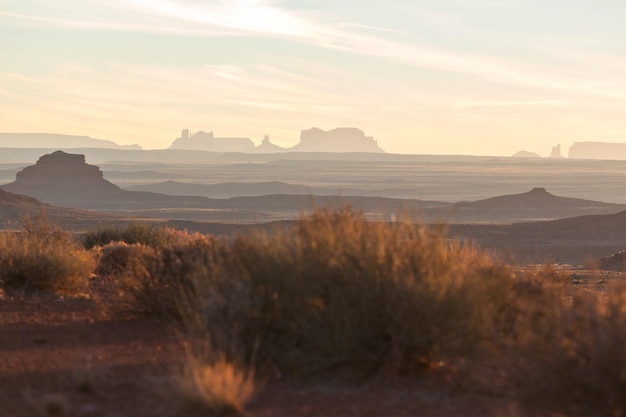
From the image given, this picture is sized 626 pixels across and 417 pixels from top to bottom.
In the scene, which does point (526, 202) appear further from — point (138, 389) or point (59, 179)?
point (138, 389)

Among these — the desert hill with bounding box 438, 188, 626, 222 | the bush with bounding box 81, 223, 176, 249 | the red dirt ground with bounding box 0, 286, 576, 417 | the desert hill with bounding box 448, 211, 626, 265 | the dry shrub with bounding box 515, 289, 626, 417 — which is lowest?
the desert hill with bounding box 438, 188, 626, 222

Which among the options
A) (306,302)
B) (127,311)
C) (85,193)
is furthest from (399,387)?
(85,193)

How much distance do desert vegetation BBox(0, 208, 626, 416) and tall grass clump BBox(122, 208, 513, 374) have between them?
0.04 ft

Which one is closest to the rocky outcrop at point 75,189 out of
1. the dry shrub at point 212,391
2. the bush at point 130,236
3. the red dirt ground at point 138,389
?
the bush at point 130,236

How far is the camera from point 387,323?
916cm

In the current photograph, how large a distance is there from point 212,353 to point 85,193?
5673 inches

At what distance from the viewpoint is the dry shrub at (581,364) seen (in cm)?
756

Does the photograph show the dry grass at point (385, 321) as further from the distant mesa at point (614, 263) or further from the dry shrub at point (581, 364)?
the distant mesa at point (614, 263)

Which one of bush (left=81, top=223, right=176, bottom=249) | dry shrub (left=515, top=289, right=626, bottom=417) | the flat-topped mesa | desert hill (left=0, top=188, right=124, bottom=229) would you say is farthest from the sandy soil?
the flat-topped mesa

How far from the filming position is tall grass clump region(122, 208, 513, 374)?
9078 millimetres

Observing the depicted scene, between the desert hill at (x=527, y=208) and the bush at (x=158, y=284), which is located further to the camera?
the desert hill at (x=527, y=208)

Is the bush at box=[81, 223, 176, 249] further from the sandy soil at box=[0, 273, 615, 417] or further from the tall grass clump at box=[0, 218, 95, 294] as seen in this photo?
the sandy soil at box=[0, 273, 615, 417]

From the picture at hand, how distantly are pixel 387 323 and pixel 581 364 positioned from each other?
2084mm

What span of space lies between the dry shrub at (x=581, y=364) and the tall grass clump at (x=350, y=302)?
40.3 inches
